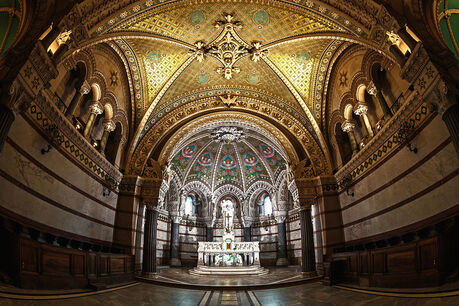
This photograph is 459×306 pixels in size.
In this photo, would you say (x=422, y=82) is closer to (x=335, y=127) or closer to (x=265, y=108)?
(x=335, y=127)

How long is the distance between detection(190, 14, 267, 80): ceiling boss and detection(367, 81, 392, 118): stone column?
4.46 metres

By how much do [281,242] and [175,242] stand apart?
8.04 meters

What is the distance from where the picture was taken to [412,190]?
761 centimetres

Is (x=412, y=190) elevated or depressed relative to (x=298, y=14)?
depressed

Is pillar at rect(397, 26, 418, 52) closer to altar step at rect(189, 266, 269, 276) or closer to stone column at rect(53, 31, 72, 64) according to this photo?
stone column at rect(53, 31, 72, 64)

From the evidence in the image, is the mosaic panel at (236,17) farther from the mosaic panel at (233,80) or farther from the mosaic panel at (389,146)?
the mosaic panel at (389,146)

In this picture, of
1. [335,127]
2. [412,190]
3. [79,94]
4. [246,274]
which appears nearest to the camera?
[412,190]

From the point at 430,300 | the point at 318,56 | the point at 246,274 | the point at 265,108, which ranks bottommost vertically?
the point at 246,274

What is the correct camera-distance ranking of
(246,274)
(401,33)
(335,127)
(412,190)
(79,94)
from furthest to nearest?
(246,274)
(335,127)
(79,94)
(412,190)
(401,33)

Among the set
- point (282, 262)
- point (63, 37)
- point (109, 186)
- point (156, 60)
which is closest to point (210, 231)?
point (282, 262)

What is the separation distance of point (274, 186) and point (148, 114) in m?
12.6

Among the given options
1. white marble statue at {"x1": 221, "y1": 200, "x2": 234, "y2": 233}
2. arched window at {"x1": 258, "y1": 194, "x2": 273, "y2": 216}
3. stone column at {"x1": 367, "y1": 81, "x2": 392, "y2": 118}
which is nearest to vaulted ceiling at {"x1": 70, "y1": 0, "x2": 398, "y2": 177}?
stone column at {"x1": 367, "y1": 81, "x2": 392, "y2": 118}

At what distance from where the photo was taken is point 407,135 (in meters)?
7.70

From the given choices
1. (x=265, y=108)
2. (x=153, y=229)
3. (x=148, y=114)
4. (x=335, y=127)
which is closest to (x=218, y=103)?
(x=265, y=108)
